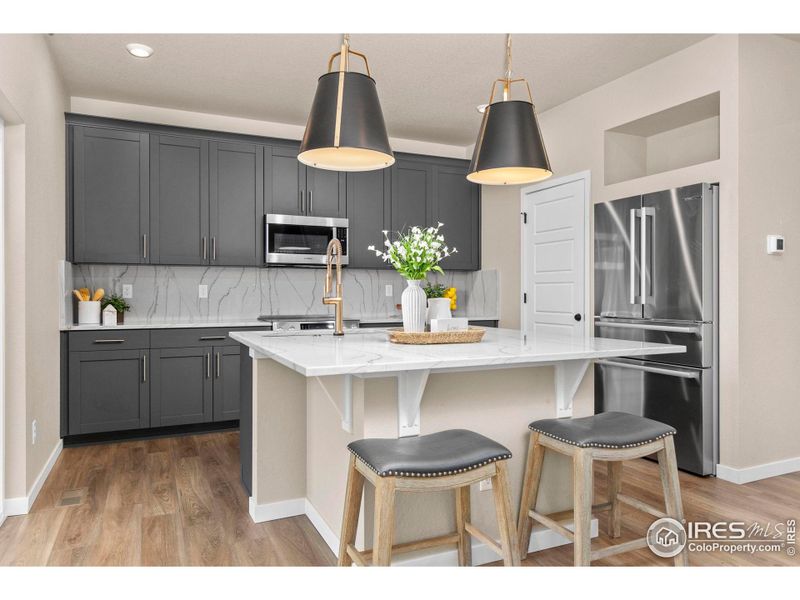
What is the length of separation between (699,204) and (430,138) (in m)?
2.89

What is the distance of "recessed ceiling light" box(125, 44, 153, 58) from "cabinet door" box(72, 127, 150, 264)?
0.84m

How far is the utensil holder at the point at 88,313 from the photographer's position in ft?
14.1

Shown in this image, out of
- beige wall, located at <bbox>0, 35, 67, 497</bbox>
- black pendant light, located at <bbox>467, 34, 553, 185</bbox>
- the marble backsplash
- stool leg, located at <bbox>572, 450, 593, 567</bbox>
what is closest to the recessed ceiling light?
beige wall, located at <bbox>0, 35, 67, 497</bbox>

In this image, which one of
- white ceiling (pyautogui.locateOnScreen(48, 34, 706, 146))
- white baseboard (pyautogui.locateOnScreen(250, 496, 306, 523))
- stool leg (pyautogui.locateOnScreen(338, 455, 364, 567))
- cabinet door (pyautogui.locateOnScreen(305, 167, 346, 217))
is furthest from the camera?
cabinet door (pyautogui.locateOnScreen(305, 167, 346, 217))

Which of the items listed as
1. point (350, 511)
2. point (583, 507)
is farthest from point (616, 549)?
point (350, 511)

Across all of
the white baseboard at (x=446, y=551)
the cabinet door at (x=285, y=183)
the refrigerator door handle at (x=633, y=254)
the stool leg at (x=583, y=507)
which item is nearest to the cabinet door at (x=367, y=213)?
the cabinet door at (x=285, y=183)

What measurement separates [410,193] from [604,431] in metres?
3.69

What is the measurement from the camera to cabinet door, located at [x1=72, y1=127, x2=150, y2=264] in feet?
13.8

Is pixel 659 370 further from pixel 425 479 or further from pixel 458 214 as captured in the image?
pixel 458 214

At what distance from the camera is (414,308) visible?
248 cm

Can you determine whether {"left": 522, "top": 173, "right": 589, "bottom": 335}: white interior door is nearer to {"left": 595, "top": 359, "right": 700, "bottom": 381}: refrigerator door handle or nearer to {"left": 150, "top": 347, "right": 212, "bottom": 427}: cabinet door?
{"left": 595, "top": 359, "right": 700, "bottom": 381}: refrigerator door handle

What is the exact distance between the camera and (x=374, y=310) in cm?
560
